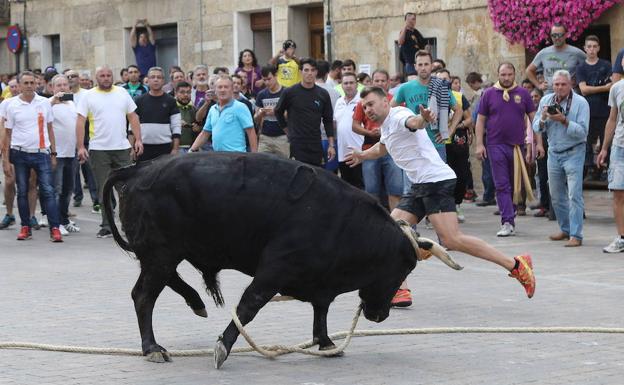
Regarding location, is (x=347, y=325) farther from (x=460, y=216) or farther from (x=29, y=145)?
(x=460, y=216)

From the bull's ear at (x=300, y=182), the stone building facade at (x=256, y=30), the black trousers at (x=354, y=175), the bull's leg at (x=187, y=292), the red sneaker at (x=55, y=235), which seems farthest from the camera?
the stone building facade at (x=256, y=30)

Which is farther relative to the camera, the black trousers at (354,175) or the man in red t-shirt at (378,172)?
the black trousers at (354,175)

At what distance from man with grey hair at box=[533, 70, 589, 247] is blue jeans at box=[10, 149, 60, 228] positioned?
561 cm

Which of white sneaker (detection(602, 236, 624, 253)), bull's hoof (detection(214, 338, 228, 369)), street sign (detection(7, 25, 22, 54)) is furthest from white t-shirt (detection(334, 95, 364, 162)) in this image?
street sign (detection(7, 25, 22, 54))

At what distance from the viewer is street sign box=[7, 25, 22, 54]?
32.1 metres

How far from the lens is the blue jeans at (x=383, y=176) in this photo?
1435 cm

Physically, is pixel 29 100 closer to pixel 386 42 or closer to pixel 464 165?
pixel 464 165

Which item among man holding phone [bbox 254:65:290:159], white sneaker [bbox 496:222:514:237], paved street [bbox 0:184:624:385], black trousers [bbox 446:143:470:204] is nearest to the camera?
paved street [bbox 0:184:624:385]

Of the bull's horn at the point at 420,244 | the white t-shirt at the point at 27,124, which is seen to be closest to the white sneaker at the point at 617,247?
the bull's horn at the point at 420,244

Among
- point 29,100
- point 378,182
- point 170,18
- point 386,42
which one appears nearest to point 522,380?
point 378,182

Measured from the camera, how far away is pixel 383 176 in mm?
14570

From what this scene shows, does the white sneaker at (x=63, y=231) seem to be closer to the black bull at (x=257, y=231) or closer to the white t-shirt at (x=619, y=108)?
the white t-shirt at (x=619, y=108)

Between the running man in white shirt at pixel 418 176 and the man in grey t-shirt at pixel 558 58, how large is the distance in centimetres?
752

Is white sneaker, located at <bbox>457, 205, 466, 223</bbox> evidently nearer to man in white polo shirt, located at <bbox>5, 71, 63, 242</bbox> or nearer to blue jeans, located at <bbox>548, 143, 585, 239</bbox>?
blue jeans, located at <bbox>548, 143, 585, 239</bbox>
